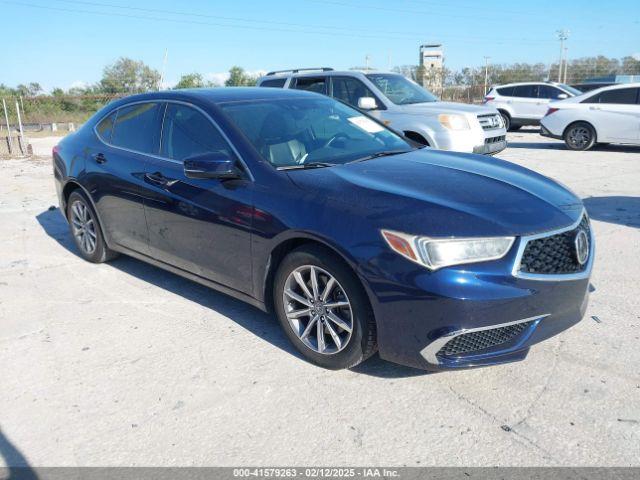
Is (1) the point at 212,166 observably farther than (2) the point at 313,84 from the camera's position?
No

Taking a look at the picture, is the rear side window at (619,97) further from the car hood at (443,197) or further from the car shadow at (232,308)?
the car shadow at (232,308)

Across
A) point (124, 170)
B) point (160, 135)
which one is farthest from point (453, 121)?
point (124, 170)

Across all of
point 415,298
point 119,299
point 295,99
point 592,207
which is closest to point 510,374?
point 415,298

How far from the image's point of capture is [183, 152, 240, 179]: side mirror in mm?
3656

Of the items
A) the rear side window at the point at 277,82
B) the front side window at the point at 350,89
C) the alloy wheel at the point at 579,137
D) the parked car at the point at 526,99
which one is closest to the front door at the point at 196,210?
the front side window at the point at 350,89

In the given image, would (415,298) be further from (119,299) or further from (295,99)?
(119,299)

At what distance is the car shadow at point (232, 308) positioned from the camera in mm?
3475

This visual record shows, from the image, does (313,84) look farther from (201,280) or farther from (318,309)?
(318,309)

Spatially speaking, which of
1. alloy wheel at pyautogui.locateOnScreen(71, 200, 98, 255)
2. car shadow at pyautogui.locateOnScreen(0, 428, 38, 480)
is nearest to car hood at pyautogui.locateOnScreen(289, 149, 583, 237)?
car shadow at pyautogui.locateOnScreen(0, 428, 38, 480)

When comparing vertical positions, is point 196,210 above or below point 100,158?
below

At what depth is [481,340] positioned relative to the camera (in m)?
2.96

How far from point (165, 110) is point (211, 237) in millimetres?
1278

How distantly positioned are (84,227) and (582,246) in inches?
177

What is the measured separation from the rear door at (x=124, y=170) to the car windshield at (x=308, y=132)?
0.92m
